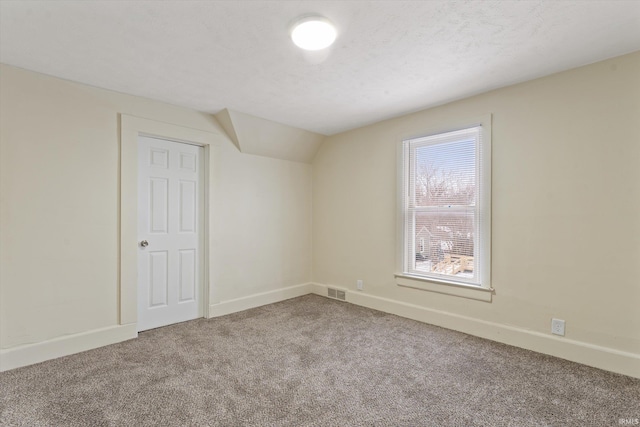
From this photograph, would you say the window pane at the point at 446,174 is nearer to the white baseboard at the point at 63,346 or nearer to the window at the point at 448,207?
the window at the point at 448,207

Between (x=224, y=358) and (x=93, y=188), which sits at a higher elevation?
(x=93, y=188)

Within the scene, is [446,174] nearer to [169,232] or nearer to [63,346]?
[169,232]

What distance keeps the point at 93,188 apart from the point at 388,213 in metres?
3.17

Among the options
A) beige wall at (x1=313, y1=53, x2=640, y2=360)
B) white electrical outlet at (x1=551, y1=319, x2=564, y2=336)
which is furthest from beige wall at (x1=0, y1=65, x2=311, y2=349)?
white electrical outlet at (x1=551, y1=319, x2=564, y2=336)

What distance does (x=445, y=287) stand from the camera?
3279mm

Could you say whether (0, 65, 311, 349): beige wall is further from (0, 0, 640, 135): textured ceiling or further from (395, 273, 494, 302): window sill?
(395, 273, 494, 302): window sill

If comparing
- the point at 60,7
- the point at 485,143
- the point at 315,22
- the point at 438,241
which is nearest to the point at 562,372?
the point at 438,241

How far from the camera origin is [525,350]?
269 cm

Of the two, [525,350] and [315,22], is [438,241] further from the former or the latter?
[315,22]

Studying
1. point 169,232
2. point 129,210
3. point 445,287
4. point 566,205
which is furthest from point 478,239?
point 129,210

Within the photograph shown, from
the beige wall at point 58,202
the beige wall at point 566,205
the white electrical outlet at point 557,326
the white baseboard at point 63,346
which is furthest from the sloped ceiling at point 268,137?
the white electrical outlet at point 557,326

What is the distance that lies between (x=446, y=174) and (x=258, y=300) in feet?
9.37

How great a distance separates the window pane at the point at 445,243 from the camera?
3188 mm

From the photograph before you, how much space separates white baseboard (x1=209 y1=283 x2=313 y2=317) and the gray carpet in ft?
1.88
